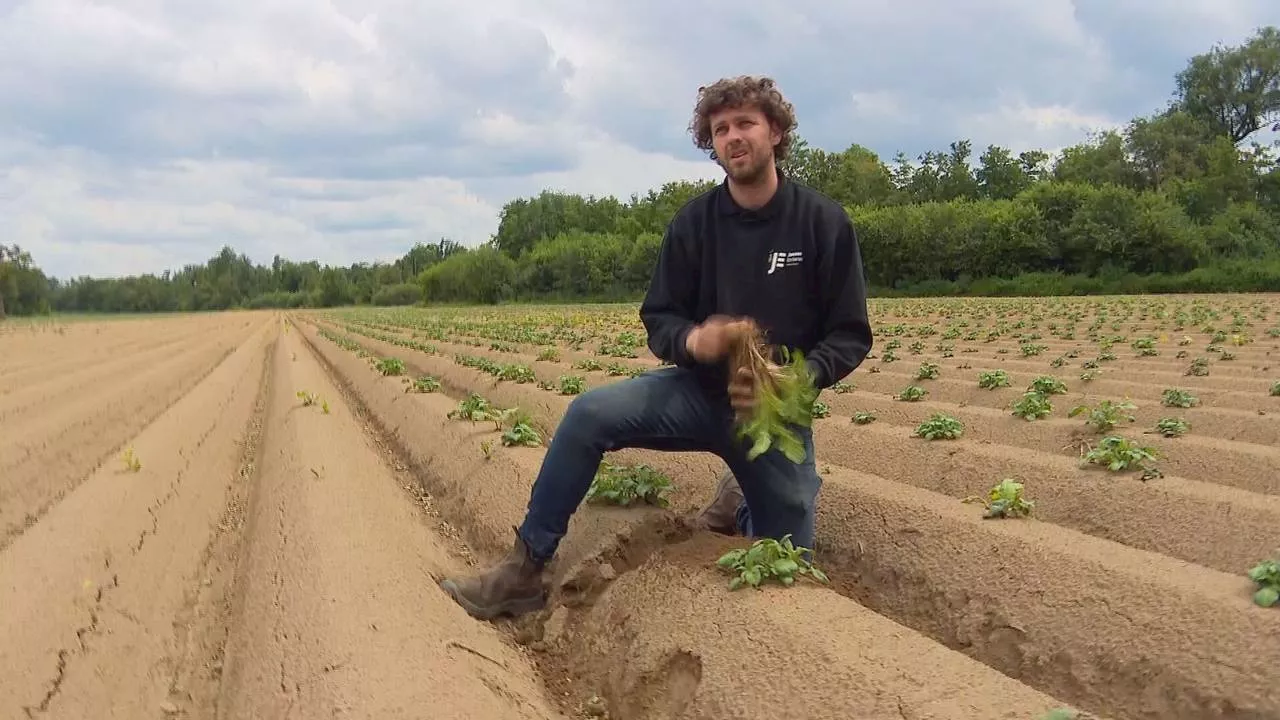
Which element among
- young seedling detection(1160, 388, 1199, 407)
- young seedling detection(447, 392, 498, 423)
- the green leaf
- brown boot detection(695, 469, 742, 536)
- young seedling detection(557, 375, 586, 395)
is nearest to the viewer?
the green leaf

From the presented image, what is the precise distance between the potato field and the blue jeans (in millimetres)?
363

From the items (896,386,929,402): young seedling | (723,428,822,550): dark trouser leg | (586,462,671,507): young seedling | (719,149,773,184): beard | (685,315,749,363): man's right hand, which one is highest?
(719,149,773,184): beard

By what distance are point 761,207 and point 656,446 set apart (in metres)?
1.09

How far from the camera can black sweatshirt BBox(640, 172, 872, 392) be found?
3.81 meters

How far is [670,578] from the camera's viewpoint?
153 inches

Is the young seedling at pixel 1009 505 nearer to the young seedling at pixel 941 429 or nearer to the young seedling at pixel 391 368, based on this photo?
the young seedling at pixel 941 429

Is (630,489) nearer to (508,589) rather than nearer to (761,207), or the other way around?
(508,589)

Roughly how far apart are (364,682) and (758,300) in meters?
2.08

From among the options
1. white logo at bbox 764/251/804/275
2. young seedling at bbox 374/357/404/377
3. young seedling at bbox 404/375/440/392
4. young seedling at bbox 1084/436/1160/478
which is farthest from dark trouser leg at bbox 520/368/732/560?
young seedling at bbox 374/357/404/377

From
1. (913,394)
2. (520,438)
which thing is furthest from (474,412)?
(913,394)

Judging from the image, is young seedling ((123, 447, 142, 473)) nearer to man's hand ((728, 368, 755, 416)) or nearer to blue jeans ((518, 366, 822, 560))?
blue jeans ((518, 366, 822, 560))

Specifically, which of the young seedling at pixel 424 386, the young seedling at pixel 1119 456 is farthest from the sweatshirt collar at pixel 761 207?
the young seedling at pixel 424 386

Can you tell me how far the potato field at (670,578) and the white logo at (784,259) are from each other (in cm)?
124

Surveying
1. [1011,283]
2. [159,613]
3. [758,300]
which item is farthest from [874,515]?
[1011,283]
